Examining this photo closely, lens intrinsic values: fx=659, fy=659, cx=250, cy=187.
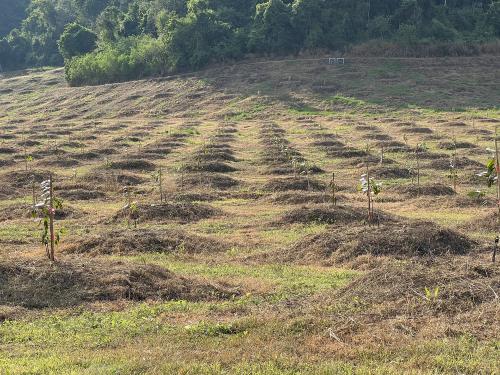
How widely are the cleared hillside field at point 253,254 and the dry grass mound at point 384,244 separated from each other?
49 mm

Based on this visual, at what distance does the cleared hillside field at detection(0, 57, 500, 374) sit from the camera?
30.1 ft

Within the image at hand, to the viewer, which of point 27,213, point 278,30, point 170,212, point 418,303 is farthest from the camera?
point 278,30

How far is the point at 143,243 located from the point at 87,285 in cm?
471

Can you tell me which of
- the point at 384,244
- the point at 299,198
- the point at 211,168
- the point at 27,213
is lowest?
the point at 211,168

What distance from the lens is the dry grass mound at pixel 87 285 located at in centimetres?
1262

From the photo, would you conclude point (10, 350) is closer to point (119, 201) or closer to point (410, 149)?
point (119, 201)

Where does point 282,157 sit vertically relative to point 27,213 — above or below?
below

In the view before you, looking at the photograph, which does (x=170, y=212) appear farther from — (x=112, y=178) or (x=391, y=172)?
(x=391, y=172)

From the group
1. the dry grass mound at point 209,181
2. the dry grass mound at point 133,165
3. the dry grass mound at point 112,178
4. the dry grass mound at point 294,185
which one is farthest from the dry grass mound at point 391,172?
the dry grass mound at point 133,165

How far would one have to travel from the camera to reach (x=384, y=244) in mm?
16578

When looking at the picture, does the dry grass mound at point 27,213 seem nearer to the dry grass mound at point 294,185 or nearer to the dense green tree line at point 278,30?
the dry grass mound at point 294,185

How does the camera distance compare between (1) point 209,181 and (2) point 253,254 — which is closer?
(2) point 253,254

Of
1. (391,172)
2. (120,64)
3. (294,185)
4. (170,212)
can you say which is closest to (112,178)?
(294,185)

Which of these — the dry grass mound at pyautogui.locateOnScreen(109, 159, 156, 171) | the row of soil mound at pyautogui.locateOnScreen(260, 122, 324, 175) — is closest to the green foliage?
the row of soil mound at pyautogui.locateOnScreen(260, 122, 324, 175)
